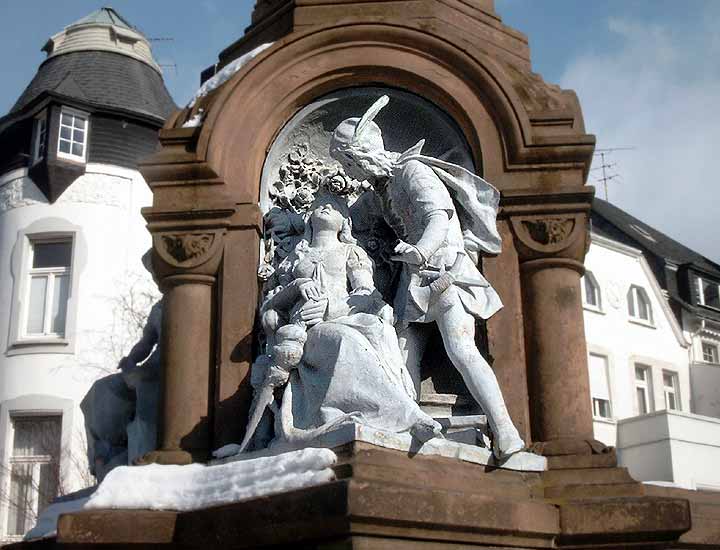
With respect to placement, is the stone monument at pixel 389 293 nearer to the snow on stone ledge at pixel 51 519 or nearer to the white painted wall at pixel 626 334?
the snow on stone ledge at pixel 51 519

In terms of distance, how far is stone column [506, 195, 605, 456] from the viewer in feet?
23.9

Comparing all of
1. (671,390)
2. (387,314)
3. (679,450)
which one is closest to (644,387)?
(671,390)

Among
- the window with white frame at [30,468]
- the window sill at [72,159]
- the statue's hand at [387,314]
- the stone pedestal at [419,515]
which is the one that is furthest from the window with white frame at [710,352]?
the statue's hand at [387,314]

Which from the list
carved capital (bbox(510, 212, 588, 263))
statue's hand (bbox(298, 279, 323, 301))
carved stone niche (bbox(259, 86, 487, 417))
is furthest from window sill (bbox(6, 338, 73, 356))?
carved capital (bbox(510, 212, 588, 263))

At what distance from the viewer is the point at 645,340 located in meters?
33.0

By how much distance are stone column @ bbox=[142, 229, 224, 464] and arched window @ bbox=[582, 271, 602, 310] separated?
25.6m

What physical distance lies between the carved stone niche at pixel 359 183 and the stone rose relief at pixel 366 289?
0.02 m

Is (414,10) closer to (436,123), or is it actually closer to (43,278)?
(436,123)

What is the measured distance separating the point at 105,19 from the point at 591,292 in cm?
1604

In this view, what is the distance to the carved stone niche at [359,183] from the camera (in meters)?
7.70

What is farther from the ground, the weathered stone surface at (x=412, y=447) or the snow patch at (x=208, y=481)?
the weathered stone surface at (x=412, y=447)

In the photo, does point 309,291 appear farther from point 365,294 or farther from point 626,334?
point 626,334

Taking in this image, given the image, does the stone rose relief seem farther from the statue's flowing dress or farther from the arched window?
the arched window

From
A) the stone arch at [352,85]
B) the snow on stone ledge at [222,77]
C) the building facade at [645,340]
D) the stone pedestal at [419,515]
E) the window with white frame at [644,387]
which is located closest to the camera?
the stone pedestal at [419,515]
